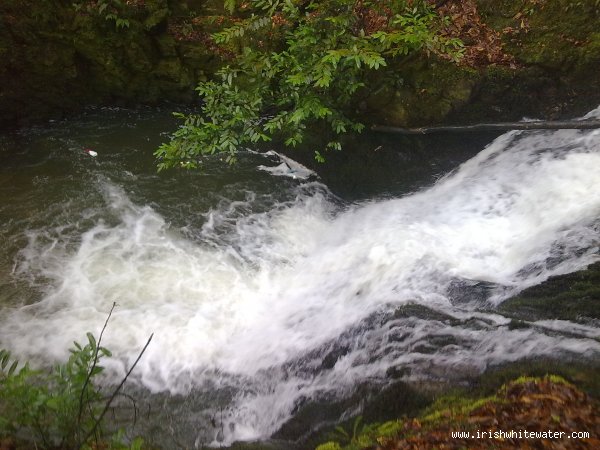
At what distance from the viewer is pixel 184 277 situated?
5.49 metres

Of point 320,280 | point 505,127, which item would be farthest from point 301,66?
point 505,127

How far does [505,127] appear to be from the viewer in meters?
6.22

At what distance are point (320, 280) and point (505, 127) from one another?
3.63m

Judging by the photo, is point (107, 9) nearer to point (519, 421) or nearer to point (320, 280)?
point (320, 280)

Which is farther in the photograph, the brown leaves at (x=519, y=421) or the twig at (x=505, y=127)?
the twig at (x=505, y=127)

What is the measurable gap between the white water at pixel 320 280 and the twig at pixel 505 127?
1.23 feet

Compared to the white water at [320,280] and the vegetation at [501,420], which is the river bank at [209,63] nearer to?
the white water at [320,280]

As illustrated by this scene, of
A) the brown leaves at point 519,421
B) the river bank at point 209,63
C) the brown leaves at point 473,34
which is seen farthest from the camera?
the brown leaves at point 473,34

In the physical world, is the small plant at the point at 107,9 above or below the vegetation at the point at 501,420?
above

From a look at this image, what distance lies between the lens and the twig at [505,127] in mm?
5656

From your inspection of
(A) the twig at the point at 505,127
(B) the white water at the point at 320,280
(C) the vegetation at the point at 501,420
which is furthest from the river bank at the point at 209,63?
(C) the vegetation at the point at 501,420

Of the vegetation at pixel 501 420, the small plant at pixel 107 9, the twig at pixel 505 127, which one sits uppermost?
the small plant at pixel 107 9

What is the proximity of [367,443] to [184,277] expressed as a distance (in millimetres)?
3456

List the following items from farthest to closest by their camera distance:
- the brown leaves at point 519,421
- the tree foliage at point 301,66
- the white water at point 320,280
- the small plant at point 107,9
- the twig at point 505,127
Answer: the small plant at point 107,9, the twig at point 505,127, the tree foliage at point 301,66, the white water at point 320,280, the brown leaves at point 519,421
